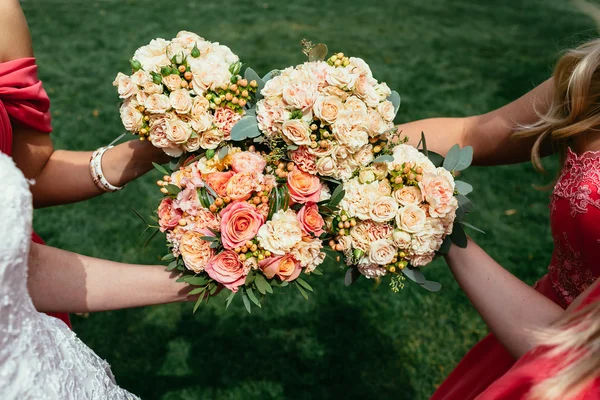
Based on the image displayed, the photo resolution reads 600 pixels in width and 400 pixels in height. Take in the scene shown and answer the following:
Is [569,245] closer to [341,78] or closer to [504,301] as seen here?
[504,301]

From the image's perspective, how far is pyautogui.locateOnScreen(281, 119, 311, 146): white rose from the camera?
162cm

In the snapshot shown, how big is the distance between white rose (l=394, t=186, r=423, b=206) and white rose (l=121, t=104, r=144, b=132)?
862mm

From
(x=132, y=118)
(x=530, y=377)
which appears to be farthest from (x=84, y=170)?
(x=530, y=377)

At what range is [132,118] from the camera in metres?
1.77

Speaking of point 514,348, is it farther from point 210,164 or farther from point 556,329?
point 210,164

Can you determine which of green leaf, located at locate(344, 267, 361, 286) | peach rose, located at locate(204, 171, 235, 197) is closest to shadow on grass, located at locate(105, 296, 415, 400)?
green leaf, located at locate(344, 267, 361, 286)

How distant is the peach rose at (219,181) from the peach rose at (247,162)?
0.03 metres

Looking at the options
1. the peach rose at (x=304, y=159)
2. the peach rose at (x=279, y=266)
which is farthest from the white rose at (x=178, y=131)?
the peach rose at (x=279, y=266)

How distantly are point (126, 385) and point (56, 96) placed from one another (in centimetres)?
372

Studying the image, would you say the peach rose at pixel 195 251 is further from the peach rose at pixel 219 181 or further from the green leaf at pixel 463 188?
the green leaf at pixel 463 188

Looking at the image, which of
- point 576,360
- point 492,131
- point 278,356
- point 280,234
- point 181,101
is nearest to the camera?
point 576,360

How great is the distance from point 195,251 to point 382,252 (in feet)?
1.89

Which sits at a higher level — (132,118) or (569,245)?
(132,118)

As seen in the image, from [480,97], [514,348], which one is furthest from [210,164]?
[480,97]
